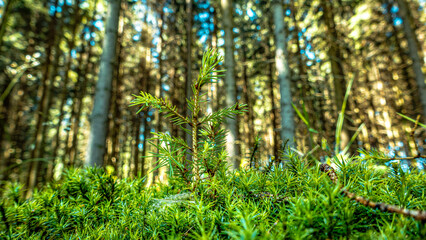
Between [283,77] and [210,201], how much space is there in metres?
4.64

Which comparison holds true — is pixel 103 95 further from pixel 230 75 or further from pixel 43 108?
pixel 43 108

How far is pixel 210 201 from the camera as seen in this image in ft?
2.84

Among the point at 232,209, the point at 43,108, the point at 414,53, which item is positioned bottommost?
the point at 232,209

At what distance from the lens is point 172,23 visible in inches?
425

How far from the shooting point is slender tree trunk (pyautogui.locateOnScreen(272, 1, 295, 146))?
15.7ft

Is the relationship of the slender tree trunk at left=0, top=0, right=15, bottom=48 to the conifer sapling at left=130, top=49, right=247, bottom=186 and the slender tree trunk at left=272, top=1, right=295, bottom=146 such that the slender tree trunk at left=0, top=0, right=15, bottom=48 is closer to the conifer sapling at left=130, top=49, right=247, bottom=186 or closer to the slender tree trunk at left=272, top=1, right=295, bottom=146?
the conifer sapling at left=130, top=49, right=247, bottom=186

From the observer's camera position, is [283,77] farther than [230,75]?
No

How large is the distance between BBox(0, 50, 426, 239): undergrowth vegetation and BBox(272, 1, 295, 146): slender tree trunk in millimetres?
3780

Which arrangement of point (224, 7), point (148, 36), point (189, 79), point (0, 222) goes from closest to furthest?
point (0, 222) → point (224, 7) → point (189, 79) → point (148, 36)

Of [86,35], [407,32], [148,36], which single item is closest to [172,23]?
[148,36]

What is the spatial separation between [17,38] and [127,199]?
15.0 meters

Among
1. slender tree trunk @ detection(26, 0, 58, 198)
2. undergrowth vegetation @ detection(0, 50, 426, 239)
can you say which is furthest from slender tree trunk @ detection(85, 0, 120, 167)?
slender tree trunk @ detection(26, 0, 58, 198)

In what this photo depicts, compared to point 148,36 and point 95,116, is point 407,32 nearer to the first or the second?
point 95,116

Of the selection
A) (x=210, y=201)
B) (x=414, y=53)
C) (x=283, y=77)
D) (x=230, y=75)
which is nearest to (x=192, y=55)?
(x=230, y=75)
